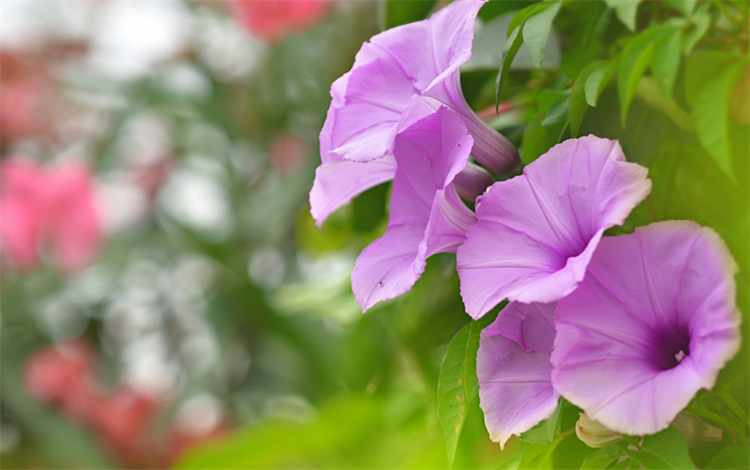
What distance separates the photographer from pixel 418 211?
7.6 inches

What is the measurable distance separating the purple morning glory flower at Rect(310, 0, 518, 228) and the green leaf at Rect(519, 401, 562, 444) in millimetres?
78

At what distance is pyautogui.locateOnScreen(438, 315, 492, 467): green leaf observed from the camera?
0.60 feet

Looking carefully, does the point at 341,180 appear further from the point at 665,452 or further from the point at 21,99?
the point at 21,99

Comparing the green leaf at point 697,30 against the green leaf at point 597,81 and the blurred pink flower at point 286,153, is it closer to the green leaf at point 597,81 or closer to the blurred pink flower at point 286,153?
the green leaf at point 597,81

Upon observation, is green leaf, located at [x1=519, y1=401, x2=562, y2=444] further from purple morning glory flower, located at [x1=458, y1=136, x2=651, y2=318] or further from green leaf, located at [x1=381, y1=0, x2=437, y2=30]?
green leaf, located at [x1=381, y1=0, x2=437, y2=30]

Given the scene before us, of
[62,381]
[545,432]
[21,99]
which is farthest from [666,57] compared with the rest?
[21,99]

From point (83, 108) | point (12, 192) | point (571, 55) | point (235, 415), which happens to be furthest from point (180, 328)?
point (571, 55)

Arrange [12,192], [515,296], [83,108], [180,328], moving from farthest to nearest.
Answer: [83,108], [180,328], [12,192], [515,296]

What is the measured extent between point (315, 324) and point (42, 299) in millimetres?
407

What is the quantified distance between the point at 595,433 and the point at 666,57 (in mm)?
105

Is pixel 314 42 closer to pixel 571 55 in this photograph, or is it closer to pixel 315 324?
pixel 315 324

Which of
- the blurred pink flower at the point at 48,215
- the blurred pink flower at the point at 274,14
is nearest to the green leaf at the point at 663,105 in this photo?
the blurred pink flower at the point at 274,14

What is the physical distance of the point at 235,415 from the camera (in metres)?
0.94

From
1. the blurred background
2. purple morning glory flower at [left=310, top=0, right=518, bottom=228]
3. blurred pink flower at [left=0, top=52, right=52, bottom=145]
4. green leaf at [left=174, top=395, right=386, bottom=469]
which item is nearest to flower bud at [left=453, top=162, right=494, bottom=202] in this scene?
purple morning glory flower at [left=310, top=0, right=518, bottom=228]
